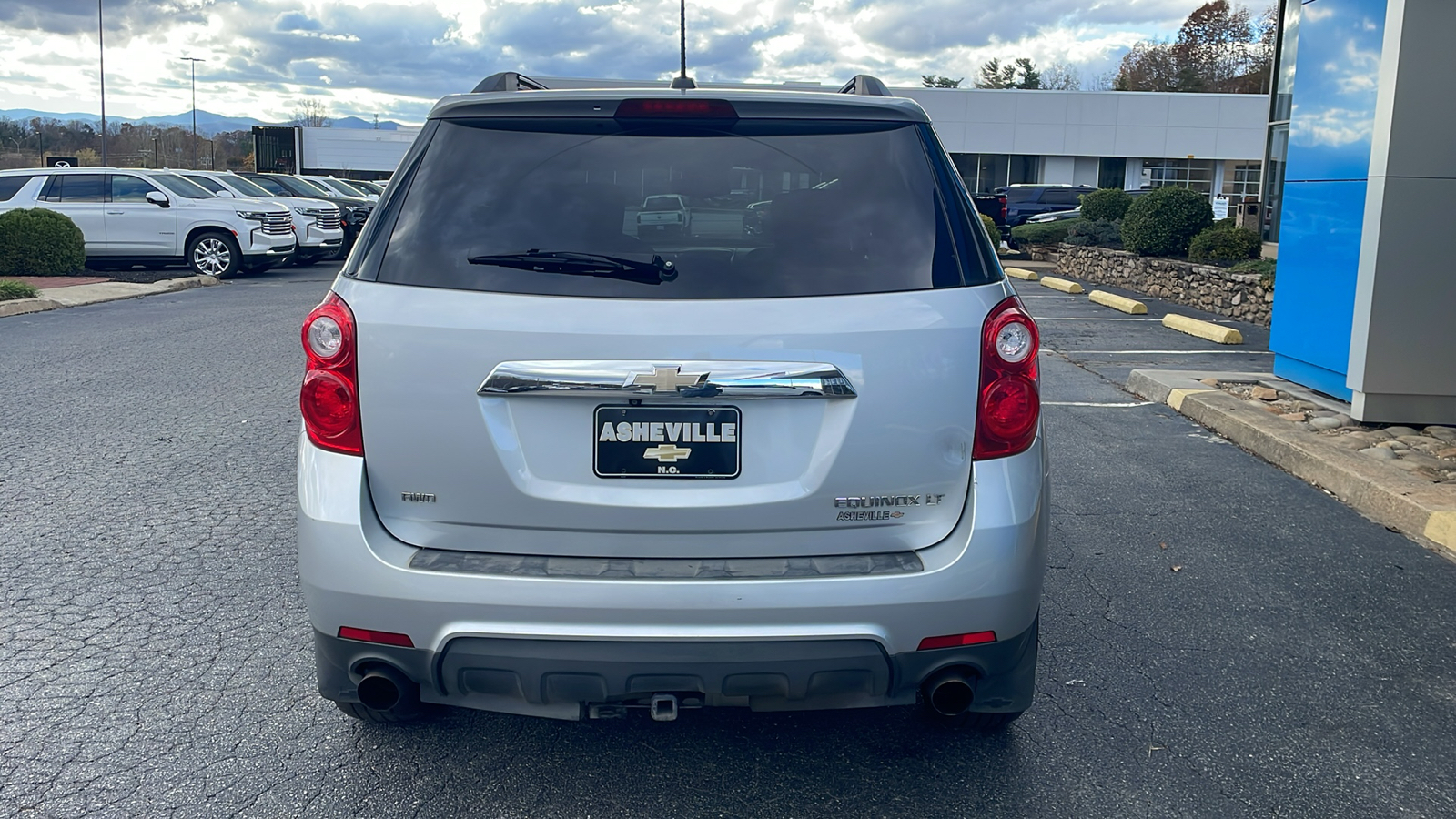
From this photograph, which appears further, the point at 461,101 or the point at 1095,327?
the point at 1095,327

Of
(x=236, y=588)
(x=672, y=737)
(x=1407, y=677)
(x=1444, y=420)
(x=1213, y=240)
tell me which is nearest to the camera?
(x=672, y=737)

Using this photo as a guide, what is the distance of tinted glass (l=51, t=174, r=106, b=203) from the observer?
1988 centimetres

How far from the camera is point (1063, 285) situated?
20031 millimetres

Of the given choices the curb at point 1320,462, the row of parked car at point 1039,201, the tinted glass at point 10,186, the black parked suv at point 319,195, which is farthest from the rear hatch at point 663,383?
the row of parked car at point 1039,201

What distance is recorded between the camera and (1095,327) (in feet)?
47.4

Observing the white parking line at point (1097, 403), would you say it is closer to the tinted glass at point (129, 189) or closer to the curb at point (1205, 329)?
the curb at point (1205, 329)

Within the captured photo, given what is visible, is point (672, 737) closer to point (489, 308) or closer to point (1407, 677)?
point (489, 308)

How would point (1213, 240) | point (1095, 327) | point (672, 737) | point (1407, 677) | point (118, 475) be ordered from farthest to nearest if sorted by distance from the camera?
point (1213, 240) < point (1095, 327) < point (118, 475) < point (1407, 677) < point (672, 737)

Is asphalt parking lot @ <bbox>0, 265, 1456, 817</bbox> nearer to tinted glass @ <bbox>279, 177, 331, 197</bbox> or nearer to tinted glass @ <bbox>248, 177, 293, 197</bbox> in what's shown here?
tinted glass @ <bbox>248, 177, 293, 197</bbox>

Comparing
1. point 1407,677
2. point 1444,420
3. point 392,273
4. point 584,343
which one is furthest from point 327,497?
point 1444,420

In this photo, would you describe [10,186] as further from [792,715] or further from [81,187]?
[792,715]

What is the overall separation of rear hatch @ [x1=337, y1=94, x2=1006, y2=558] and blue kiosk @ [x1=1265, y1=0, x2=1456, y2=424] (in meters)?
5.96

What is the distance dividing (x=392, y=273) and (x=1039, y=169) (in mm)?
57226

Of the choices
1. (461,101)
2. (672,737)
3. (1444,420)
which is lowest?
(672,737)
